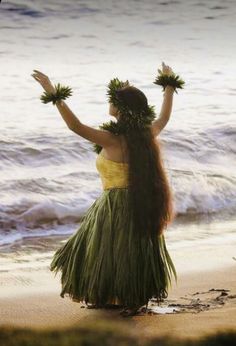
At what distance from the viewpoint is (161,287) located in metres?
5.44

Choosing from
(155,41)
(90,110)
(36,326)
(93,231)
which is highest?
(155,41)

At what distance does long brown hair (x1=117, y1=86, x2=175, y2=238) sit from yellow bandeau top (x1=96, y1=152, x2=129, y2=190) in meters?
0.03

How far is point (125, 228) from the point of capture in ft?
17.7

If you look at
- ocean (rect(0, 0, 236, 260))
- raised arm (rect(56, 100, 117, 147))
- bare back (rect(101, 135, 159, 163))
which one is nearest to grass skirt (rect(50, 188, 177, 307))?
bare back (rect(101, 135, 159, 163))

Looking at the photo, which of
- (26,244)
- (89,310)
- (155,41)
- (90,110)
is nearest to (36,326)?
(89,310)

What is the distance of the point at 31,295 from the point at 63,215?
3.12m

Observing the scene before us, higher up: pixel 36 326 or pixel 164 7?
pixel 164 7

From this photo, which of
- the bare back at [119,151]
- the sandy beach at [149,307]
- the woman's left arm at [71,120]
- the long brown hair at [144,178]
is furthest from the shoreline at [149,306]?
the woman's left arm at [71,120]

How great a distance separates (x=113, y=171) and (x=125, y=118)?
26 cm

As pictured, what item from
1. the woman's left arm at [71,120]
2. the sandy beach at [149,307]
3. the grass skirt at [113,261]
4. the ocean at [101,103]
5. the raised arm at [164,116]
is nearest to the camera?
the sandy beach at [149,307]

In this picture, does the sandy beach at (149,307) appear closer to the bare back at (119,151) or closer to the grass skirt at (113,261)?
the grass skirt at (113,261)

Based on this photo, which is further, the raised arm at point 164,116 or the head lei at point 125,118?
the raised arm at point 164,116

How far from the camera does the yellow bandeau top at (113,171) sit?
17.8ft

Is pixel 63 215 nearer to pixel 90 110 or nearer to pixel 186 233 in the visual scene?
pixel 186 233
